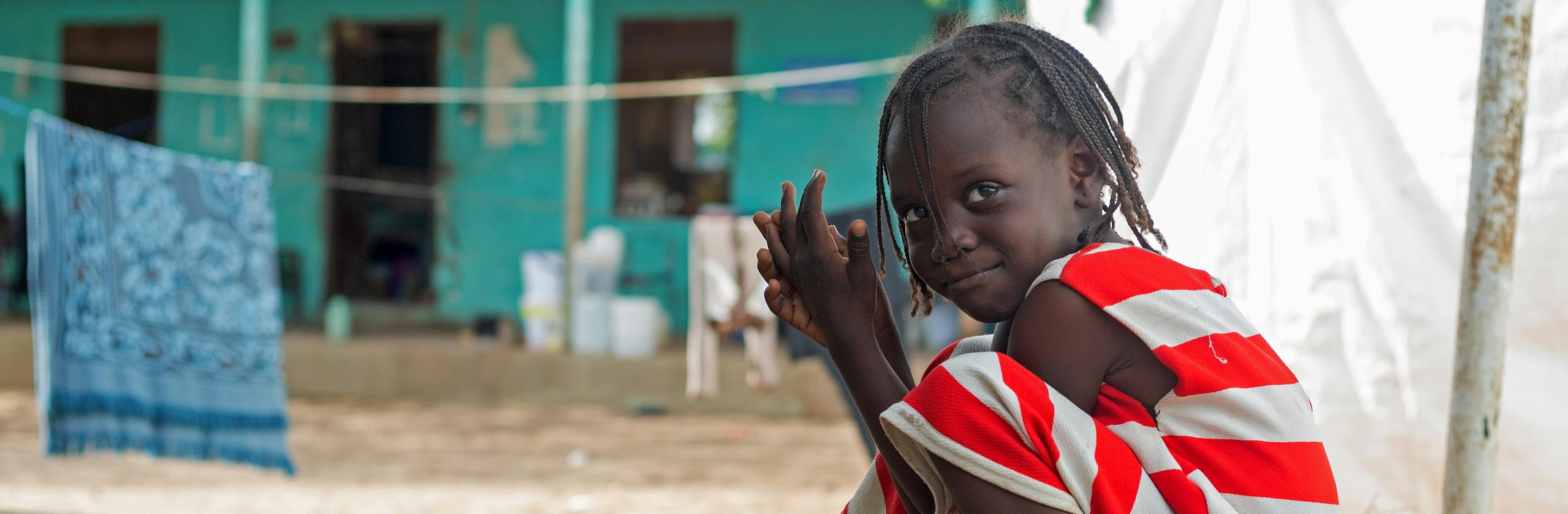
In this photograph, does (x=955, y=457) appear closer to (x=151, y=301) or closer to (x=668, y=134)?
(x=151, y=301)

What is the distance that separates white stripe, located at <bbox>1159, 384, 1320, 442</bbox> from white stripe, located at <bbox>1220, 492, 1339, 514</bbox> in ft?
0.17

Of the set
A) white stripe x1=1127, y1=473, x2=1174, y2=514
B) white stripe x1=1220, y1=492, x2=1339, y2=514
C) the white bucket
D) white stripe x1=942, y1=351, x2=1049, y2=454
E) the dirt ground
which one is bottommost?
the dirt ground

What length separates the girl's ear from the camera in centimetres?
109

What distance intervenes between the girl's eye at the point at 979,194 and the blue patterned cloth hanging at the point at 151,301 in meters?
3.81

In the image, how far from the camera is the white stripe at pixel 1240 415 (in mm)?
941

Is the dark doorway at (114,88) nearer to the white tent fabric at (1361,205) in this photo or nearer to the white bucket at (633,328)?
the white bucket at (633,328)

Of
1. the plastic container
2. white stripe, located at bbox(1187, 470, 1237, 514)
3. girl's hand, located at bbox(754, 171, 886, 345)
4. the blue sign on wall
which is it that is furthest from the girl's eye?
the blue sign on wall

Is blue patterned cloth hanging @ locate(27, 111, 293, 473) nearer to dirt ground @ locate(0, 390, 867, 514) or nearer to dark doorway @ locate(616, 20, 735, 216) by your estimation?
dirt ground @ locate(0, 390, 867, 514)

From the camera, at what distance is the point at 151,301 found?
13.8ft

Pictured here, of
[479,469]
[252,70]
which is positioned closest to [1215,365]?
[479,469]

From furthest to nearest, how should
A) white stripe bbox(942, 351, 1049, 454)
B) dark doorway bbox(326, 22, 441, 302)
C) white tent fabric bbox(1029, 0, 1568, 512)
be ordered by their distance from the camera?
1. dark doorway bbox(326, 22, 441, 302)
2. white tent fabric bbox(1029, 0, 1568, 512)
3. white stripe bbox(942, 351, 1049, 454)

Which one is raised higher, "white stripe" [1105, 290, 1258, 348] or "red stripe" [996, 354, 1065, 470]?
"white stripe" [1105, 290, 1258, 348]

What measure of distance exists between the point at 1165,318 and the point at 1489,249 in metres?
0.77

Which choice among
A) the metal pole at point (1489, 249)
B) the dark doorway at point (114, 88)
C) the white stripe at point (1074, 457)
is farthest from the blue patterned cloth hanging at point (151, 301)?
the dark doorway at point (114, 88)
